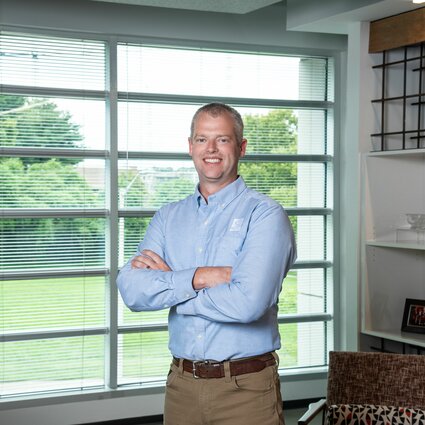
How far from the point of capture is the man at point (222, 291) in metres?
2.58

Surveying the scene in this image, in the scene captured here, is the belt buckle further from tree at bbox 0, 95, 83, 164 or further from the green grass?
tree at bbox 0, 95, 83, 164

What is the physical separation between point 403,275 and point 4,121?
272 centimetres

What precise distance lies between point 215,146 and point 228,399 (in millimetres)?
880

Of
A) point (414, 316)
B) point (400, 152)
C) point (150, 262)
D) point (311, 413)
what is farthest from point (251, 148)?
point (150, 262)

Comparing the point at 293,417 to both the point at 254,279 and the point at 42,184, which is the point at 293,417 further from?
the point at 254,279

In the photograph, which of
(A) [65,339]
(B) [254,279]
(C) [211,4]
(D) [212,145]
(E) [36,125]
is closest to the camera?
(B) [254,279]

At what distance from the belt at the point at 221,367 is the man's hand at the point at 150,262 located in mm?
373

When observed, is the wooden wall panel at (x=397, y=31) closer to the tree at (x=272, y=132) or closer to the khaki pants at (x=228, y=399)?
the tree at (x=272, y=132)

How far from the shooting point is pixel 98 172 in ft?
16.7

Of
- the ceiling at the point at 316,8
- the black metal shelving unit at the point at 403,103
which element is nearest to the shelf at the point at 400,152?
the black metal shelving unit at the point at 403,103

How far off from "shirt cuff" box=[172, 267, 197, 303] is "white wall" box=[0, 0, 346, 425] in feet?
8.03

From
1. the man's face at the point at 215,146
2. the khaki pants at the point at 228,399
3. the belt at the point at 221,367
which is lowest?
the khaki pants at the point at 228,399

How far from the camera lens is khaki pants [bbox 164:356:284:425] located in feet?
8.47

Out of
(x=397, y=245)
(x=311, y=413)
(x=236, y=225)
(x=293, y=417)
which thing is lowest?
(x=293, y=417)
